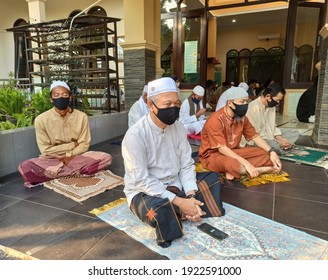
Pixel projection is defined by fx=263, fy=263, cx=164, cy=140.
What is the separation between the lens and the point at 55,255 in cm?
159

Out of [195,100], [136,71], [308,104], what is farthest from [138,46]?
[308,104]

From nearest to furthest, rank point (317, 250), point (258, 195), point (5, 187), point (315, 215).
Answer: point (317, 250), point (315, 215), point (258, 195), point (5, 187)

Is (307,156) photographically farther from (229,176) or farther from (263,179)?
(229,176)

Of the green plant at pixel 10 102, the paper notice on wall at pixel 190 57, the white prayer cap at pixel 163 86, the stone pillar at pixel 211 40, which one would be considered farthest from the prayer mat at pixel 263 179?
the stone pillar at pixel 211 40

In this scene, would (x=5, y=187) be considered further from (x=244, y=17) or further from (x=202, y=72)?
(x=244, y=17)

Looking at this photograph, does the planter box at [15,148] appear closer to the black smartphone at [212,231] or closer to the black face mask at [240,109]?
the black smartphone at [212,231]

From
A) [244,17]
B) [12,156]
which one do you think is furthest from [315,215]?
[244,17]

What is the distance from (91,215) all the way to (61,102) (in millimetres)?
1296

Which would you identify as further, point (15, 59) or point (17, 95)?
point (15, 59)

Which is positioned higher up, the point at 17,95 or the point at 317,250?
the point at 17,95

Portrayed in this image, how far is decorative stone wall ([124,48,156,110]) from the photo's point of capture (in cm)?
550

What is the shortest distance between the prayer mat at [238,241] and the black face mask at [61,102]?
1.32 m

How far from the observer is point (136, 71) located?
559 centimetres
